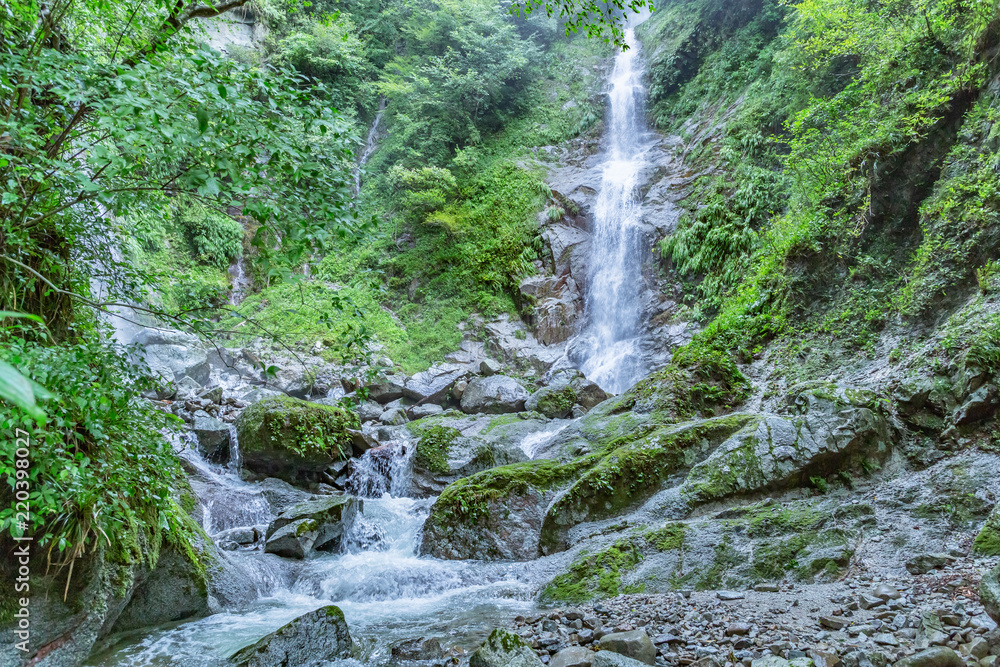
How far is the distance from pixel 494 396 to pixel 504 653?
368 inches

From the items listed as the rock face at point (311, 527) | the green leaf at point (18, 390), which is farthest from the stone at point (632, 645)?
the rock face at point (311, 527)

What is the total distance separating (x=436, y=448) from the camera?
9008 millimetres

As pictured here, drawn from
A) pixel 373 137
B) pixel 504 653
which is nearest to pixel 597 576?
pixel 504 653

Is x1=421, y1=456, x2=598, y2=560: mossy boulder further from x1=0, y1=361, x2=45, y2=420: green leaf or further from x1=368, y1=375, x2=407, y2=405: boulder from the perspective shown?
x1=368, y1=375, x2=407, y2=405: boulder

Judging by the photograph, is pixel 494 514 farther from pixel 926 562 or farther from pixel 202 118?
pixel 202 118

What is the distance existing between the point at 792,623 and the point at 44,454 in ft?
15.5

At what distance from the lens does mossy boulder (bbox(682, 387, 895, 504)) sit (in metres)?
5.70

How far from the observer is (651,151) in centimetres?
1897

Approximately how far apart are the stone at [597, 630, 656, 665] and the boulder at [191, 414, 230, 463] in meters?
8.02

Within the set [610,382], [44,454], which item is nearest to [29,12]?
[44,454]

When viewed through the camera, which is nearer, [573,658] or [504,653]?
[573,658]

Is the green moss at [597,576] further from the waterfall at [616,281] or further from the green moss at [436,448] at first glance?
the waterfall at [616,281]

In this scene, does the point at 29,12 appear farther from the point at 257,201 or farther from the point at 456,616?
the point at 456,616

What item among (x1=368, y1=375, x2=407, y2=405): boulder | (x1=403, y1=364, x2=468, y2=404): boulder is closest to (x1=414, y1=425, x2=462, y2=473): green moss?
(x1=403, y1=364, x2=468, y2=404): boulder
